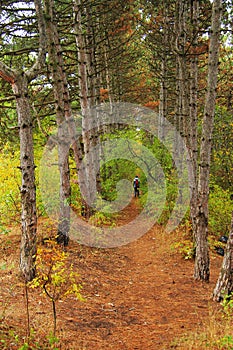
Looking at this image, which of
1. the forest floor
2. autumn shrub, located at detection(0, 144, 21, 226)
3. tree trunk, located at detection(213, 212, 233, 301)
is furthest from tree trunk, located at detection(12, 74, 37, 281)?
tree trunk, located at detection(213, 212, 233, 301)

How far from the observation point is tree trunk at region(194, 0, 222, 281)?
7105 millimetres

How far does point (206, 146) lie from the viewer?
7.54 metres

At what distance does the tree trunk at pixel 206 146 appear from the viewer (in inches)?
280

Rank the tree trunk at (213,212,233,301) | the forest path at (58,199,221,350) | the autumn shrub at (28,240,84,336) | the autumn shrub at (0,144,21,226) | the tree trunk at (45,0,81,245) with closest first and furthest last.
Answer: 1. the autumn shrub at (28,240,84,336)
2. the forest path at (58,199,221,350)
3. the tree trunk at (213,212,233,301)
4. the tree trunk at (45,0,81,245)
5. the autumn shrub at (0,144,21,226)

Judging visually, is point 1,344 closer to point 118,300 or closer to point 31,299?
point 31,299

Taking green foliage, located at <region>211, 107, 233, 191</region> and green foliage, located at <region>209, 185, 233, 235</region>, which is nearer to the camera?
green foliage, located at <region>209, 185, 233, 235</region>

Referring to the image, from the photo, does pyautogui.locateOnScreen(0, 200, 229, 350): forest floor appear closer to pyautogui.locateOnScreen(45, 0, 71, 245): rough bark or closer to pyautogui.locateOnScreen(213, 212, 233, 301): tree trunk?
pyautogui.locateOnScreen(213, 212, 233, 301): tree trunk

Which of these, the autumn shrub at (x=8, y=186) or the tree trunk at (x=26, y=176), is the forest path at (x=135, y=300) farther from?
the autumn shrub at (x=8, y=186)

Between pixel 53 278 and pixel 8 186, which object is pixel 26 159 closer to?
pixel 53 278

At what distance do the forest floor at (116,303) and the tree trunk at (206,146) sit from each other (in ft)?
1.98

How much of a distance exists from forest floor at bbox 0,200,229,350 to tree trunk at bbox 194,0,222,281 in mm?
603

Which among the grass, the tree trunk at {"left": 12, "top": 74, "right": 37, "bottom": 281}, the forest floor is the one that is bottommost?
the forest floor

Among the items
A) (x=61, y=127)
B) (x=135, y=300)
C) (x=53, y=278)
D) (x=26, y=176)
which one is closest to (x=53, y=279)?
(x=53, y=278)

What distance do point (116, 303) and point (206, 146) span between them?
3.95 meters
